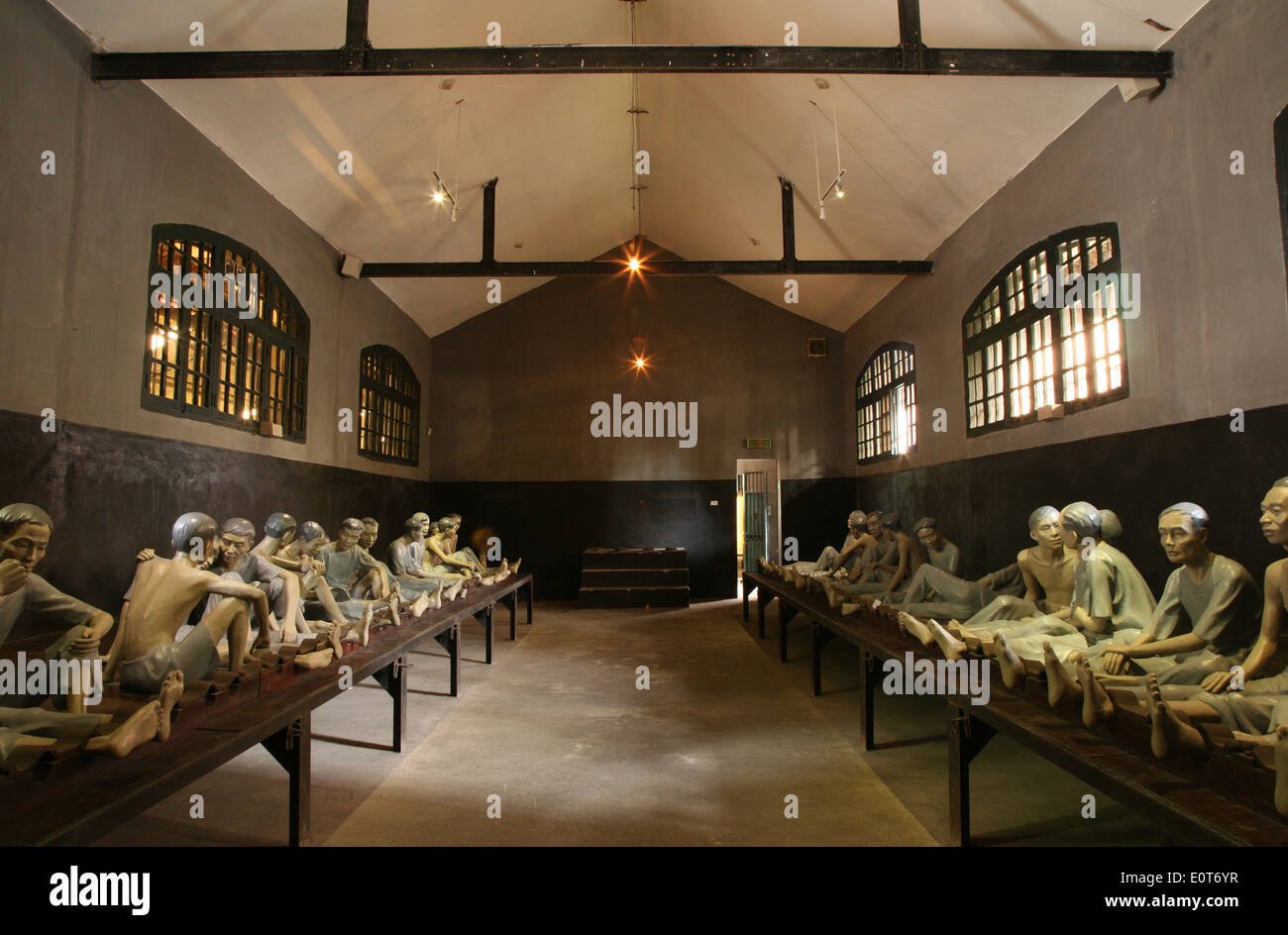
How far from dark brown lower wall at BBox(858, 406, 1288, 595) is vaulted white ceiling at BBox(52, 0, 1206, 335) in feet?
7.76

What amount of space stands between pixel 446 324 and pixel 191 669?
30.3ft

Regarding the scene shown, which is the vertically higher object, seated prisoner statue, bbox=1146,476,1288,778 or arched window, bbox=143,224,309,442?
arched window, bbox=143,224,309,442

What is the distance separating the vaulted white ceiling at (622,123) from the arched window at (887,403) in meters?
0.99

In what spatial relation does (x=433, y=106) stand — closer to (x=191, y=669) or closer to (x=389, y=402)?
(x=389, y=402)

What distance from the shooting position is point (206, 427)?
5332 millimetres

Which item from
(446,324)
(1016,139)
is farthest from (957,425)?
(446,324)

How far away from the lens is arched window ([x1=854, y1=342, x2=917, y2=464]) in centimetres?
846

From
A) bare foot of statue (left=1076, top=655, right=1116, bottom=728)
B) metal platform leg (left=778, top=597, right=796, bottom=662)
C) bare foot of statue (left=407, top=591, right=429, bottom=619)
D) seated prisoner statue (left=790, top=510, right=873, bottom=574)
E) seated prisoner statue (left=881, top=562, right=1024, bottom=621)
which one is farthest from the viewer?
seated prisoner statue (left=790, top=510, right=873, bottom=574)

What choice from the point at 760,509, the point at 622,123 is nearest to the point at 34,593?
the point at 622,123

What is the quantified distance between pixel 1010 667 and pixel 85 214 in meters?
5.43

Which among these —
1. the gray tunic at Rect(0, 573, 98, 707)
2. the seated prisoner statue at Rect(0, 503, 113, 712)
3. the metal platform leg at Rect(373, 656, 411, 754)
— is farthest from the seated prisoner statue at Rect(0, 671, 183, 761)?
the metal platform leg at Rect(373, 656, 411, 754)

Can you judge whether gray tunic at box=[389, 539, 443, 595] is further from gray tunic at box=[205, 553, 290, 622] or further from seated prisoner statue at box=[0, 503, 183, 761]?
seated prisoner statue at box=[0, 503, 183, 761]

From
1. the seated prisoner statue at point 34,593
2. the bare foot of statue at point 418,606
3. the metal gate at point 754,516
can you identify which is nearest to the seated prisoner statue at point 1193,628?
the seated prisoner statue at point 34,593

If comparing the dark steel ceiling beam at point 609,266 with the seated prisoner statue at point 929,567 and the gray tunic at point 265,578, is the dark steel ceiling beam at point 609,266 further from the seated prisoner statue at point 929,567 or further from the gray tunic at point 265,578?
the gray tunic at point 265,578
